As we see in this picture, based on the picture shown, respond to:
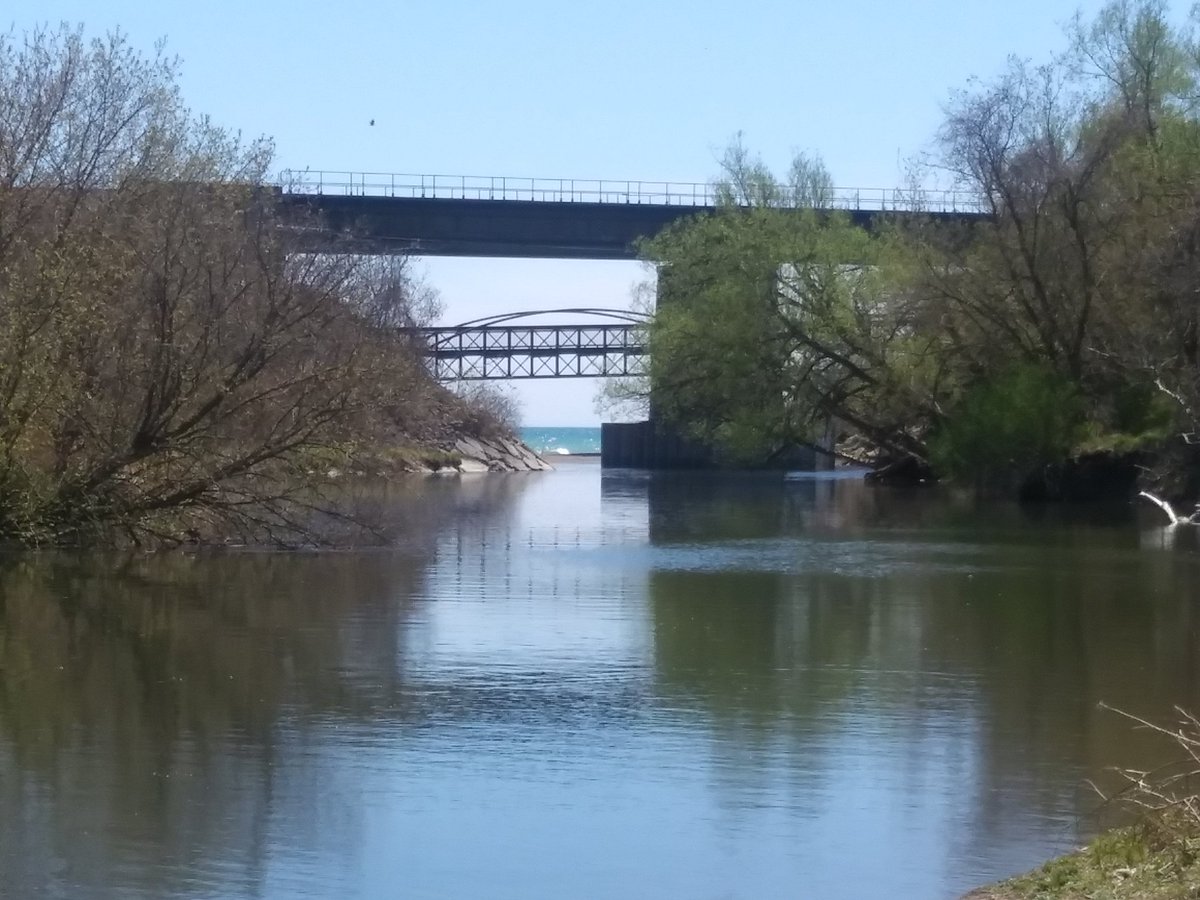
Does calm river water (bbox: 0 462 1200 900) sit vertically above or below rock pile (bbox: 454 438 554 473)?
below

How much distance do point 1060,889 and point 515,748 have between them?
521 centimetres

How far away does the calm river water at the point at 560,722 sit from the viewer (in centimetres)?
934

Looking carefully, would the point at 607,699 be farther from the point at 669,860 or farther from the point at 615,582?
the point at 615,582

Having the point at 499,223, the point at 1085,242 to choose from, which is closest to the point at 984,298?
the point at 1085,242

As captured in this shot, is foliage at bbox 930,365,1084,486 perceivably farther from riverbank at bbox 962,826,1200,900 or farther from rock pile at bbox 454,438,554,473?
riverbank at bbox 962,826,1200,900

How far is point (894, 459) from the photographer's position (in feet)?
214

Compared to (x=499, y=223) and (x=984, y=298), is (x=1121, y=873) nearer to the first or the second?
(x=984, y=298)

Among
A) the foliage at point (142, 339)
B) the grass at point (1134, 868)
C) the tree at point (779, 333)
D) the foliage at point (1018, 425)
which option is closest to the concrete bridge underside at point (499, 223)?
the tree at point (779, 333)

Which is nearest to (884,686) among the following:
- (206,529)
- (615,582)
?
(615,582)

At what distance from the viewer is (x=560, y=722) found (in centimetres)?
1315

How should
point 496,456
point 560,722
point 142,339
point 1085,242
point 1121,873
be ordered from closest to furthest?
1. point 1121,873
2. point 560,722
3. point 142,339
4. point 1085,242
5. point 496,456

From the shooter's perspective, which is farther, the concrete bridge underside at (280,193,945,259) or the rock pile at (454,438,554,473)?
the rock pile at (454,438,554,473)

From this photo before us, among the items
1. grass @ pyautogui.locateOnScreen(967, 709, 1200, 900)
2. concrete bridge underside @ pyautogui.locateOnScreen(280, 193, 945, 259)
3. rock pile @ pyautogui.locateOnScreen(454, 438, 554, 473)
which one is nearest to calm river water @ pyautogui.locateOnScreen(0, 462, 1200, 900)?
grass @ pyautogui.locateOnScreen(967, 709, 1200, 900)

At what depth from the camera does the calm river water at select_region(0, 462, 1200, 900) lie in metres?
9.34
